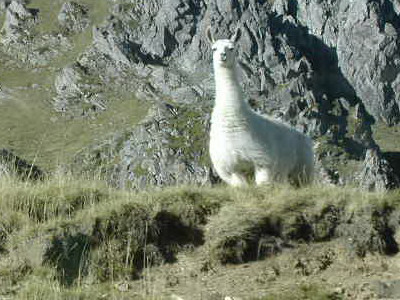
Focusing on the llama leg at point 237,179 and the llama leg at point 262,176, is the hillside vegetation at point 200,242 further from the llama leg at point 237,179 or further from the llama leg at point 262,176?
the llama leg at point 237,179

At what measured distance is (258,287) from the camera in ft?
28.6

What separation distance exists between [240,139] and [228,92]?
2.94ft

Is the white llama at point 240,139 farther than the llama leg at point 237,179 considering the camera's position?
No

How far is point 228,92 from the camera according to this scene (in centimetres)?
1216

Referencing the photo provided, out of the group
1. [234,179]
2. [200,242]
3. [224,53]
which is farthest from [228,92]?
[200,242]

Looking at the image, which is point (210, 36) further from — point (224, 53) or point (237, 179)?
point (237, 179)

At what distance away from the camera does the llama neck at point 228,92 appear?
12.0m

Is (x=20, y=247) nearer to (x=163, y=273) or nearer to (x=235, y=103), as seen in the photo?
(x=163, y=273)

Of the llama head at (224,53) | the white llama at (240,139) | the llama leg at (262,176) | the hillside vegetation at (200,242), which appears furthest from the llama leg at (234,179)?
the llama head at (224,53)

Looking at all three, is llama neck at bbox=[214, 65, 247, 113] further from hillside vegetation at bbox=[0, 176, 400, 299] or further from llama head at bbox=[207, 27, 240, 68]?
hillside vegetation at bbox=[0, 176, 400, 299]

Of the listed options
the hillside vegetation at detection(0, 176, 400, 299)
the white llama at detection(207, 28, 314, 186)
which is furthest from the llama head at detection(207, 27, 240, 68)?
the hillside vegetation at detection(0, 176, 400, 299)

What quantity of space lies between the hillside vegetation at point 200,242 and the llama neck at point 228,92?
81.6 inches

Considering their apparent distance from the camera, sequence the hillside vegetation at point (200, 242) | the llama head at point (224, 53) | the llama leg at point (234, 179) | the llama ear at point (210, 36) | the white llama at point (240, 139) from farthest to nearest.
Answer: the llama ear at point (210, 36), the llama head at point (224, 53), the llama leg at point (234, 179), the white llama at point (240, 139), the hillside vegetation at point (200, 242)

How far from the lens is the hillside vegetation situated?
Result: 8.55m
